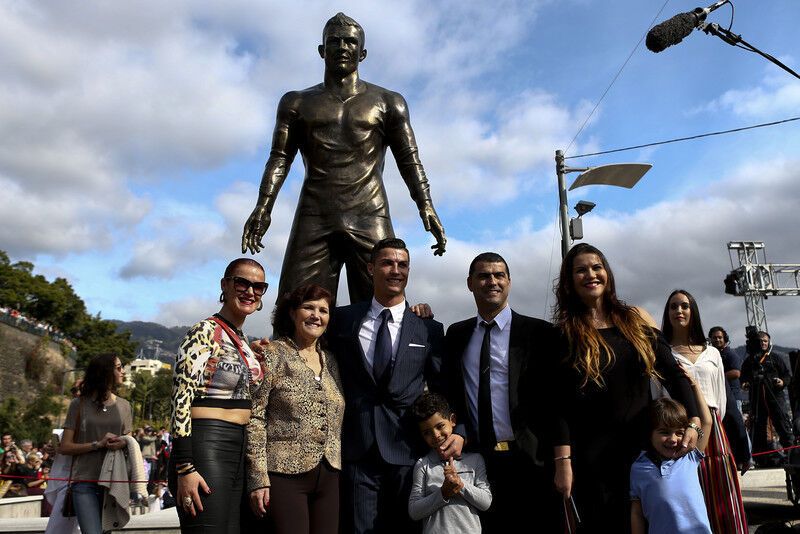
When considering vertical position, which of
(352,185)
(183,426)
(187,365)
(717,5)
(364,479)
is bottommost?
(364,479)

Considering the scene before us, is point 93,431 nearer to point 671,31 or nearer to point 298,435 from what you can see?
point 298,435

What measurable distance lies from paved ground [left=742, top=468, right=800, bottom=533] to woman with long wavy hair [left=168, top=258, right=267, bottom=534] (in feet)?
17.0

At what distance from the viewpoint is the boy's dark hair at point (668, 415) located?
10.8 feet

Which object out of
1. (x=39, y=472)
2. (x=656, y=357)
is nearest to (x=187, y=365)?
(x=656, y=357)

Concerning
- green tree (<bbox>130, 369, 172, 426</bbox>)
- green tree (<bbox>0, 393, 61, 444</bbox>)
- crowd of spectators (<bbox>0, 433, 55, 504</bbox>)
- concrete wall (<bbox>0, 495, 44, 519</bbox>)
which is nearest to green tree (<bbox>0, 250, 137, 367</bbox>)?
green tree (<bbox>0, 393, 61, 444</bbox>)

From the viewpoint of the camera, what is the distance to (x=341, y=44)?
5.53m

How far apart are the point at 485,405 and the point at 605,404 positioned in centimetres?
58

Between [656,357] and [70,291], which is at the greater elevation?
[70,291]

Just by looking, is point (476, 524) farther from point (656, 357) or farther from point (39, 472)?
point (39, 472)

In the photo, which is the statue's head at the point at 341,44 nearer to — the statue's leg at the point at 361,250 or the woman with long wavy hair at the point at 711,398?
the statue's leg at the point at 361,250

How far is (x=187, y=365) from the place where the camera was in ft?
9.95

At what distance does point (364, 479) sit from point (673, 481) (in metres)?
1.49

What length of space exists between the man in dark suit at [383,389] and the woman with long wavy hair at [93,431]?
238 cm

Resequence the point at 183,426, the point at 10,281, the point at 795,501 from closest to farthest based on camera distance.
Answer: the point at 183,426 → the point at 795,501 → the point at 10,281
